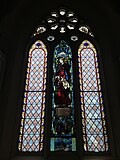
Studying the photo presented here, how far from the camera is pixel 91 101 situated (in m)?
5.35

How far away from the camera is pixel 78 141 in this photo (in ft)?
15.7

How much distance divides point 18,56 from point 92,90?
2012 millimetres

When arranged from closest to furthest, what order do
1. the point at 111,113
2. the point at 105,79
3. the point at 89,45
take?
the point at 111,113 < the point at 105,79 < the point at 89,45

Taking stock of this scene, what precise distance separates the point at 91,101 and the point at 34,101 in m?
1.31

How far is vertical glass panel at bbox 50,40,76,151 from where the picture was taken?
485 centimetres

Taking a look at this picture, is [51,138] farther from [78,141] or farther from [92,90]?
[92,90]

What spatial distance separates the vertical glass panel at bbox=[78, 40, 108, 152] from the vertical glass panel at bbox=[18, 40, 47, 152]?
3.01 feet

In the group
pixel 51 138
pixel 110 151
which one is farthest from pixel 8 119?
pixel 110 151
